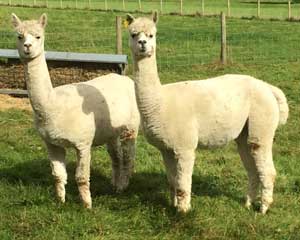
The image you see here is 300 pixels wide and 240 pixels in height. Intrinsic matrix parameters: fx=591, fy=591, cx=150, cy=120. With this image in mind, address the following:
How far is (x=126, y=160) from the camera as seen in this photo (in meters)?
6.82

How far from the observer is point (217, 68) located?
48.1 feet

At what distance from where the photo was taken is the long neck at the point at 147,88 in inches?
210

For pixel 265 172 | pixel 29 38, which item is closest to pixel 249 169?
pixel 265 172

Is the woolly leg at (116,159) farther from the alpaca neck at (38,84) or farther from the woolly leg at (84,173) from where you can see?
the alpaca neck at (38,84)

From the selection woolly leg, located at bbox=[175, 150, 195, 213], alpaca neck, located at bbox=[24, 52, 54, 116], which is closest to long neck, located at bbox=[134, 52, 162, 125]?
woolly leg, located at bbox=[175, 150, 195, 213]

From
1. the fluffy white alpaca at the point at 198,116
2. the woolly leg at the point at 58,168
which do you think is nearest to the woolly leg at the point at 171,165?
the fluffy white alpaca at the point at 198,116

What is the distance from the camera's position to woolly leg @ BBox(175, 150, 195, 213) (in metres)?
5.57

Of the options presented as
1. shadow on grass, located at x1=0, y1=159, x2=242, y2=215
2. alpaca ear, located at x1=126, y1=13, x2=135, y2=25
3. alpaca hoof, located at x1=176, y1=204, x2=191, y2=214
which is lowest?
shadow on grass, located at x1=0, y1=159, x2=242, y2=215

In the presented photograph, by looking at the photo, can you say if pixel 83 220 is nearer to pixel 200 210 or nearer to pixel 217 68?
pixel 200 210

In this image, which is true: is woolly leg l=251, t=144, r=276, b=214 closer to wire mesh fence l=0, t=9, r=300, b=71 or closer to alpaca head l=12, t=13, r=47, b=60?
alpaca head l=12, t=13, r=47, b=60

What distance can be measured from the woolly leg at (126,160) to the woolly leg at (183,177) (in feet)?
3.90

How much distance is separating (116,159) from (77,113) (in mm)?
1164

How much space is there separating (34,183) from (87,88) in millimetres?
1362

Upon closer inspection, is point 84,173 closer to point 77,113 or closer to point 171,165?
point 77,113
